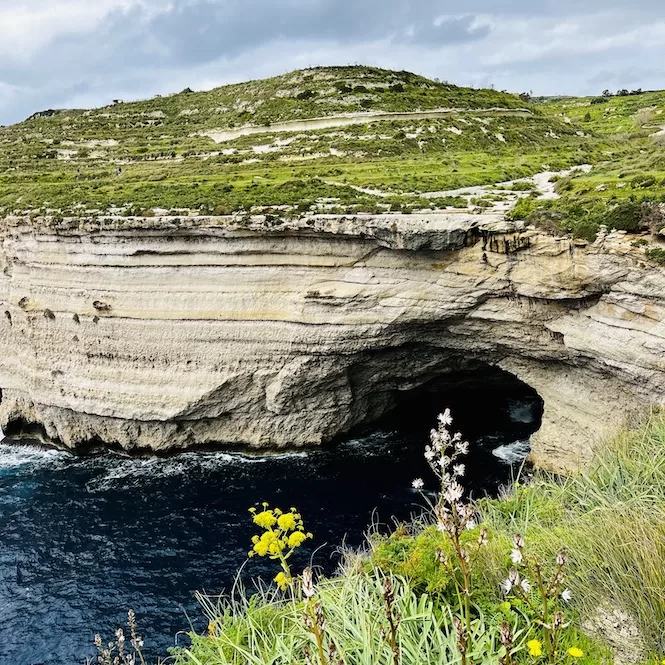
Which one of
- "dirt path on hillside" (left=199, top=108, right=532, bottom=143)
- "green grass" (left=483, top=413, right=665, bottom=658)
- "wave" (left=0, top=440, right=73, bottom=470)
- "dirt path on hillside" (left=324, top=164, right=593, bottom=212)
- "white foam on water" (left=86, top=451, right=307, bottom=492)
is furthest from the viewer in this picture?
"dirt path on hillside" (left=199, top=108, right=532, bottom=143)

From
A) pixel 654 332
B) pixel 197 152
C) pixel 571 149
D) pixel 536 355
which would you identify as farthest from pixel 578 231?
pixel 197 152

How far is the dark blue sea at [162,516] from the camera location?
1856 centimetres

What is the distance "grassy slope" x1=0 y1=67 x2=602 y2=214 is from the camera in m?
32.1

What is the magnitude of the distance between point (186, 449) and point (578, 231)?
19908 mm

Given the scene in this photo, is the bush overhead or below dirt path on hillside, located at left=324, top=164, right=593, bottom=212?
below

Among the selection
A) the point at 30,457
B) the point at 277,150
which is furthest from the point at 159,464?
the point at 277,150

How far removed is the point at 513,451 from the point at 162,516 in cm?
1506

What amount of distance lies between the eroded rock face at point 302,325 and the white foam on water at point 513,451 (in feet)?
6.65

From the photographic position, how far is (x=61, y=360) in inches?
1191

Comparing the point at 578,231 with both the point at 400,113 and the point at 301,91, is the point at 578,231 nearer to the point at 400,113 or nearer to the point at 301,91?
the point at 400,113

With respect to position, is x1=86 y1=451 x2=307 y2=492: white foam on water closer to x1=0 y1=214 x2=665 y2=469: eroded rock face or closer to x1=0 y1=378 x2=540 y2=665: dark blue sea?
x1=0 y1=378 x2=540 y2=665: dark blue sea

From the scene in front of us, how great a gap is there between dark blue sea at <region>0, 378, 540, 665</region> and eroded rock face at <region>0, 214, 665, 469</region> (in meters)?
1.99

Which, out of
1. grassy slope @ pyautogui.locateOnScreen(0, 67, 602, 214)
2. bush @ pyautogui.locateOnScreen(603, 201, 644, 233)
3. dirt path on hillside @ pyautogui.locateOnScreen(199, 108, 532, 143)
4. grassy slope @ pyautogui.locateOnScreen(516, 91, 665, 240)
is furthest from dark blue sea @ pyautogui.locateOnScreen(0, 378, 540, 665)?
dirt path on hillside @ pyautogui.locateOnScreen(199, 108, 532, 143)

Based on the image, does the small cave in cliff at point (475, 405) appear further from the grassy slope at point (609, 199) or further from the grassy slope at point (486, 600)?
the grassy slope at point (486, 600)
